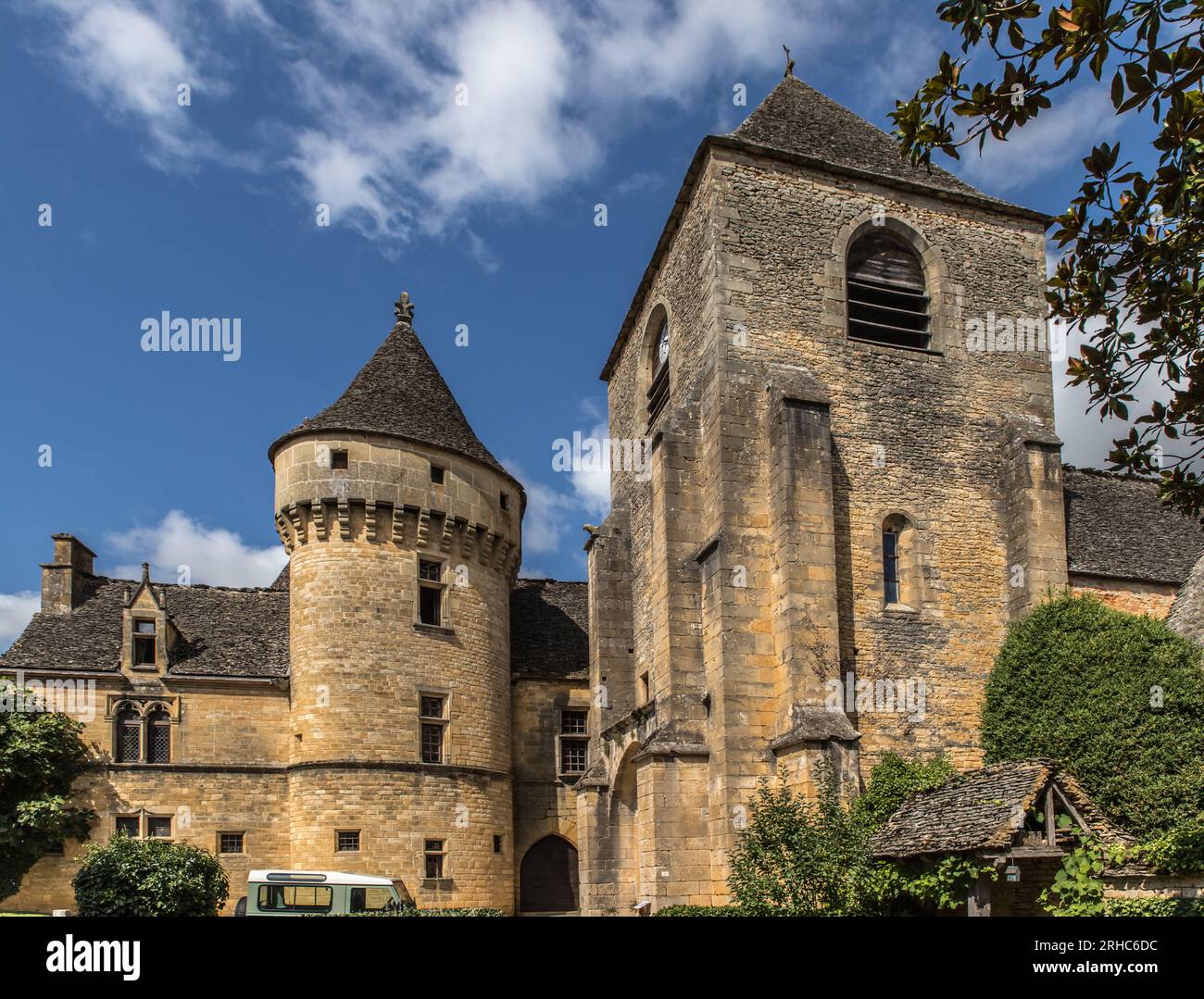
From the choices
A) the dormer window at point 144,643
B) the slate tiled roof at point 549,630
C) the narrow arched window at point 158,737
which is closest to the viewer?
the narrow arched window at point 158,737

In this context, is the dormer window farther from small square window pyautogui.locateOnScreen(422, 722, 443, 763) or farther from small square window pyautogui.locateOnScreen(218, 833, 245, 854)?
small square window pyautogui.locateOnScreen(422, 722, 443, 763)

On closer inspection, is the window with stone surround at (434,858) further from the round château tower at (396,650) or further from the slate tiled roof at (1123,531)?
the slate tiled roof at (1123,531)

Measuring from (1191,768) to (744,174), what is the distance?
1237cm

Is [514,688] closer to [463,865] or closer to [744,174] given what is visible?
[463,865]

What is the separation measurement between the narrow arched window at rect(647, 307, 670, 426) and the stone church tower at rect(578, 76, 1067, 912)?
0.24 metres

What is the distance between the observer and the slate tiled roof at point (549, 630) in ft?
95.0

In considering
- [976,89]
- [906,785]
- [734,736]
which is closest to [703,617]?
[734,736]

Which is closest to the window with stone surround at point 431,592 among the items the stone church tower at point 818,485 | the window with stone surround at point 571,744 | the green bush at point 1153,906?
the window with stone surround at point 571,744

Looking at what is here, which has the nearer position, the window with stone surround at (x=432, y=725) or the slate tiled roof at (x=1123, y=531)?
the slate tiled roof at (x=1123, y=531)

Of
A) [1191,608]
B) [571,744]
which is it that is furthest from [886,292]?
[571,744]

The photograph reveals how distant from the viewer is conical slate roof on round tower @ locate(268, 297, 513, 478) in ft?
85.9

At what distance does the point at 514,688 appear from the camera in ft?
93.5

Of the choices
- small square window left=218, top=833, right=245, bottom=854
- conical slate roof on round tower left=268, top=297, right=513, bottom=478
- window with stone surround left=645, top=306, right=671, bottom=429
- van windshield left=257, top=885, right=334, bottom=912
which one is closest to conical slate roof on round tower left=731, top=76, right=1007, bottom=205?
window with stone surround left=645, top=306, right=671, bottom=429

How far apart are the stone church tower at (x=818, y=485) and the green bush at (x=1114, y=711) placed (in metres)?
1.42
